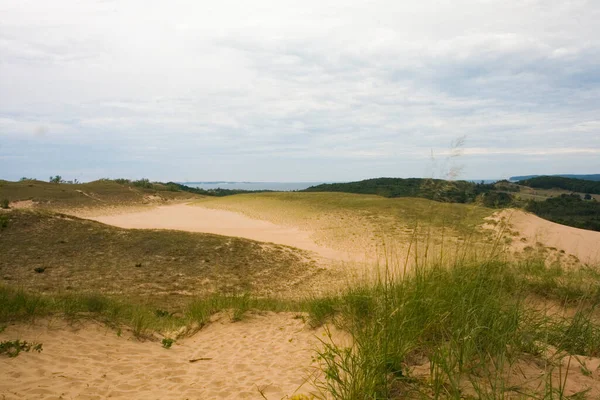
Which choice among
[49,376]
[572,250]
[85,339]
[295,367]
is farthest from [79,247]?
[572,250]

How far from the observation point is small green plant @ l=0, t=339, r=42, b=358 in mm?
5520

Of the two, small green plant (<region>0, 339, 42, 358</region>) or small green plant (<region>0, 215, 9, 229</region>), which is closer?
small green plant (<region>0, 339, 42, 358</region>)

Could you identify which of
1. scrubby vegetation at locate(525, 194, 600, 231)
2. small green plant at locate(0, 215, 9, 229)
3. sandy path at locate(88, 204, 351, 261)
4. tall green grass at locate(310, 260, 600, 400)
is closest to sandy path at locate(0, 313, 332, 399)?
tall green grass at locate(310, 260, 600, 400)

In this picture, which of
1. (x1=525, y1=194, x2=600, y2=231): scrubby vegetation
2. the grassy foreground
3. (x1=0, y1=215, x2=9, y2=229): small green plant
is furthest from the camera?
(x1=525, y1=194, x2=600, y2=231): scrubby vegetation

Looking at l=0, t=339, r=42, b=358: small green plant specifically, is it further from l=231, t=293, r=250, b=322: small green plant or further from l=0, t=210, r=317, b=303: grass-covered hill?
l=0, t=210, r=317, b=303: grass-covered hill

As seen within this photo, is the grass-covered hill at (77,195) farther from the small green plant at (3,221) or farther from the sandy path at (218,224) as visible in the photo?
the small green plant at (3,221)

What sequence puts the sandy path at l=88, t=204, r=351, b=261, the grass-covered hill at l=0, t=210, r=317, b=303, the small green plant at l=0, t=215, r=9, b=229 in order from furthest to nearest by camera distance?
the sandy path at l=88, t=204, r=351, b=261
the small green plant at l=0, t=215, r=9, b=229
the grass-covered hill at l=0, t=210, r=317, b=303

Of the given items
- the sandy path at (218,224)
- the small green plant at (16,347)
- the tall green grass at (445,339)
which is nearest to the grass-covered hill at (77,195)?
the sandy path at (218,224)

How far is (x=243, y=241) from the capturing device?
19.8 meters

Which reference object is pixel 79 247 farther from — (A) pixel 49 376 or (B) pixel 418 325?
(B) pixel 418 325

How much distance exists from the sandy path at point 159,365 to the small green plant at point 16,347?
0.10 metres

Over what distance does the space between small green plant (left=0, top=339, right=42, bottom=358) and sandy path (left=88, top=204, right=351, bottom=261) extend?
1443 cm

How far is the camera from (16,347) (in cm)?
565

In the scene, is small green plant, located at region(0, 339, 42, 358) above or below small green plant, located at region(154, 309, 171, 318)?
above
